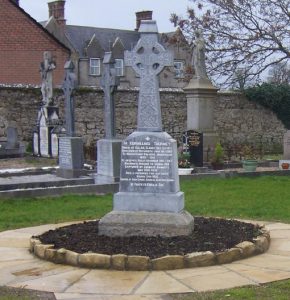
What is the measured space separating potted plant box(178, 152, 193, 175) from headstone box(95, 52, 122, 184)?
2.52 metres

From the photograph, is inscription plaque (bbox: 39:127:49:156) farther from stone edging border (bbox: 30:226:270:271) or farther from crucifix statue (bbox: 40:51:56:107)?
stone edging border (bbox: 30:226:270:271)

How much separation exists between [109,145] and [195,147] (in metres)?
4.92

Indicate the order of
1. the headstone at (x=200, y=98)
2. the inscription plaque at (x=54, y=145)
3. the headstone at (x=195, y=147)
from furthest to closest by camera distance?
1. the inscription plaque at (x=54, y=145)
2. the headstone at (x=200, y=98)
3. the headstone at (x=195, y=147)

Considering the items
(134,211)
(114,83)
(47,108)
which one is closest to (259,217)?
(134,211)

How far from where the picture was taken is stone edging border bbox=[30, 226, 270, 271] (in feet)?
21.7

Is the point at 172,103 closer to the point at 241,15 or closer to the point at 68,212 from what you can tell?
the point at 241,15

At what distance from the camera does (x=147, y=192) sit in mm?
7941

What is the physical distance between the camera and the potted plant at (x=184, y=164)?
16950 mm

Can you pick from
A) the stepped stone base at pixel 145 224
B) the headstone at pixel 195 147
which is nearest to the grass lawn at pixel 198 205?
the stepped stone base at pixel 145 224

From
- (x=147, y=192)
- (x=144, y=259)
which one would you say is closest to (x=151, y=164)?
(x=147, y=192)

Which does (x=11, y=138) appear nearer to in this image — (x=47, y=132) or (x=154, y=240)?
(x=47, y=132)

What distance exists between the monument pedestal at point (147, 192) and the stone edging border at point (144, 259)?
92cm

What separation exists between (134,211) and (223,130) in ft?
68.2

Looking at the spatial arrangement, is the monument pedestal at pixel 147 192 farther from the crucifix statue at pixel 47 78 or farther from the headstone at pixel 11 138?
the headstone at pixel 11 138
